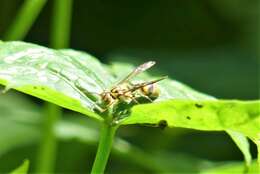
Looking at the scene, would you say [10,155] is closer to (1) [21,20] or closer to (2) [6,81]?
(1) [21,20]

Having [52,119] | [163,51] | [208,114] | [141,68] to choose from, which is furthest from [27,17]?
[163,51]

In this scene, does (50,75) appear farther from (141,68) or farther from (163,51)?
(163,51)

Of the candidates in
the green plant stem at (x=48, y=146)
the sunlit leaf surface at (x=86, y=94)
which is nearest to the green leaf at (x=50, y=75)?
the sunlit leaf surface at (x=86, y=94)

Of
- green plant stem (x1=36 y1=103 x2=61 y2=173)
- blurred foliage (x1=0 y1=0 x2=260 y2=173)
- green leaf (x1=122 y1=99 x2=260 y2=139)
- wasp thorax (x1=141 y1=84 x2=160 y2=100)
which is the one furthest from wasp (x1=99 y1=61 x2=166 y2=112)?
blurred foliage (x1=0 y1=0 x2=260 y2=173)

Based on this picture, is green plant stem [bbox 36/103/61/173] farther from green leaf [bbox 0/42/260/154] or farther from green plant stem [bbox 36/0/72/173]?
green leaf [bbox 0/42/260/154]

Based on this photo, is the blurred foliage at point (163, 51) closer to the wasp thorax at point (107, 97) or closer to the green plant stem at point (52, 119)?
the green plant stem at point (52, 119)

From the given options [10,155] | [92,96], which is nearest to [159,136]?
[10,155]

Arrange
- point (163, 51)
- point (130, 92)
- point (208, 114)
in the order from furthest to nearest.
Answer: point (163, 51) → point (130, 92) → point (208, 114)
